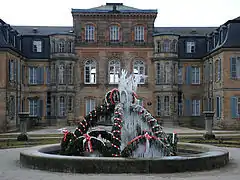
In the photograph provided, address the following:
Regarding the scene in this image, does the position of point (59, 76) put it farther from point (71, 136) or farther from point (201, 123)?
point (71, 136)

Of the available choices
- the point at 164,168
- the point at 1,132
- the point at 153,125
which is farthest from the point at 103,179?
the point at 1,132

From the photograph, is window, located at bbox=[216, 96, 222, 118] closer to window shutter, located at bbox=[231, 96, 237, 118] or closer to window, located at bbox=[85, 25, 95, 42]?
window shutter, located at bbox=[231, 96, 237, 118]

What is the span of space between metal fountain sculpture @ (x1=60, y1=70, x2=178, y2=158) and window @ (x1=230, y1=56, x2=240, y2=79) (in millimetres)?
20986

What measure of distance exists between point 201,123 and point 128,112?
27232 mm

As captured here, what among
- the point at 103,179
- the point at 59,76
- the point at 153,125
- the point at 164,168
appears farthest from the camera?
the point at 59,76

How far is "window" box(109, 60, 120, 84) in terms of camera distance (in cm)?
4106

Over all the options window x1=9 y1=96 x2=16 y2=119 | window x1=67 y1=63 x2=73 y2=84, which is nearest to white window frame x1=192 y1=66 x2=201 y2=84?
window x1=67 y1=63 x2=73 y2=84

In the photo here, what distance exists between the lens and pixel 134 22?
41.1 m

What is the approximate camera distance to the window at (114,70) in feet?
135

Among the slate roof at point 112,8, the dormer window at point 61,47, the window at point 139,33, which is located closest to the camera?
the dormer window at point 61,47

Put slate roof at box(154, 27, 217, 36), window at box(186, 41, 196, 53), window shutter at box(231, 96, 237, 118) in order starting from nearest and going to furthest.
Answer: window shutter at box(231, 96, 237, 118), window at box(186, 41, 196, 53), slate roof at box(154, 27, 217, 36)

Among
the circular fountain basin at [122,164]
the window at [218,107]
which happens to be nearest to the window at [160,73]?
the window at [218,107]

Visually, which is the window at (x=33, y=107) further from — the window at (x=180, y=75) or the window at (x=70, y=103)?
the window at (x=180, y=75)

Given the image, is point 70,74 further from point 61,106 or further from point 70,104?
point 61,106
